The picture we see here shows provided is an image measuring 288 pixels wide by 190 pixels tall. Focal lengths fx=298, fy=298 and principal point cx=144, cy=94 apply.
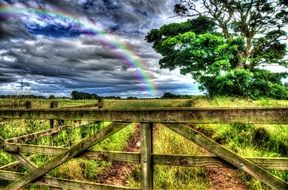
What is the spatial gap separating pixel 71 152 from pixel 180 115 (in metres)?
1.50

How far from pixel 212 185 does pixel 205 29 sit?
18.5 metres

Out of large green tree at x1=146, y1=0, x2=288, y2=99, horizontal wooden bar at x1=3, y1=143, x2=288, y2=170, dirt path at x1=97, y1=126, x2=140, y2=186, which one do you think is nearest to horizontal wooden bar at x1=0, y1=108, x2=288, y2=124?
horizontal wooden bar at x1=3, y1=143, x2=288, y2=170

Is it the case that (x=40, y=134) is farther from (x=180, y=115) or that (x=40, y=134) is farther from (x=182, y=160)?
(x=180, y=115)

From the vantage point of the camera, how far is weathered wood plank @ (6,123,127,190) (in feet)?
11.8

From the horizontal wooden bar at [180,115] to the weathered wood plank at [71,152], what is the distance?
0.43 feet

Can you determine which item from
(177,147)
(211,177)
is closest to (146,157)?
(211,177)

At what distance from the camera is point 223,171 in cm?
652

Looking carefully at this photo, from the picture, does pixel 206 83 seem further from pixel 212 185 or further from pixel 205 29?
pixel 212 185

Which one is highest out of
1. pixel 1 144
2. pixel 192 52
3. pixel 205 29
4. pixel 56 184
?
pixel 205 29

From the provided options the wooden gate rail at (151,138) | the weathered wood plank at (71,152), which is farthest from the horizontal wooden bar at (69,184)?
the weathered wood plank at (71,152)

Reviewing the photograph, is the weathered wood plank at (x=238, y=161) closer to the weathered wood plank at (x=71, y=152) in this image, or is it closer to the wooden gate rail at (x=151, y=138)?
the wooden gate rail at (x=151, y=138)

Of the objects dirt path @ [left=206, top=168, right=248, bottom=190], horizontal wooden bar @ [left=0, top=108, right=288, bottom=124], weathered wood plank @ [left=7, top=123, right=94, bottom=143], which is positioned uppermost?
horizontal wooden bar @ [left=0, top=108, right=288, bottom=124]

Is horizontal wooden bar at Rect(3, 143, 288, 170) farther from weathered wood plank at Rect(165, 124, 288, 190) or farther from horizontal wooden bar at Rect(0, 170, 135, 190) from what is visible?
horizontal wooden bar at Rect(0, 170, 135, 190)

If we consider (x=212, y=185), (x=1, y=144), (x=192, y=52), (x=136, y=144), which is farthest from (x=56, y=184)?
(x=192, y=52)
